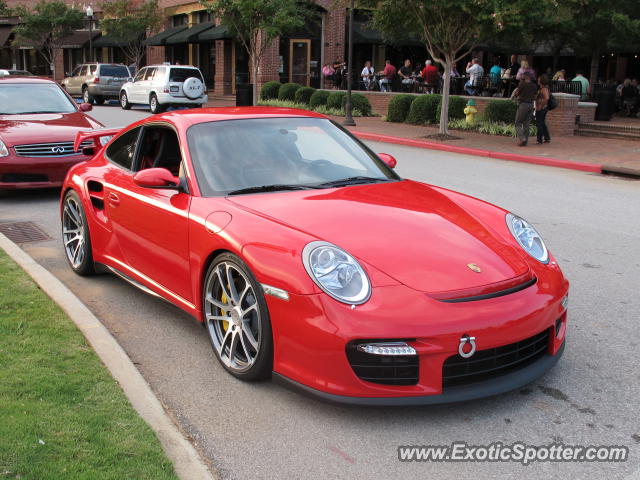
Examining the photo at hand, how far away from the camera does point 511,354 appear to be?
12.1 ft

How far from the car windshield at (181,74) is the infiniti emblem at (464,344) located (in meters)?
27.3

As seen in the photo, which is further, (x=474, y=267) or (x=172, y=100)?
(x=172, y=100)

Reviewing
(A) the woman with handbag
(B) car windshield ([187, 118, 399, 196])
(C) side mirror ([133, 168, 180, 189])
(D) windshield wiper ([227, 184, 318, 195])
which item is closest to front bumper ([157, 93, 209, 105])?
(A) the woman with handbag

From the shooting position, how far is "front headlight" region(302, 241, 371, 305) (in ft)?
11.8

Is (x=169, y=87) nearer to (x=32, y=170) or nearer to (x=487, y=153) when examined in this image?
(x=487, y=153)

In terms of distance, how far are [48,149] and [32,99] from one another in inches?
83.3

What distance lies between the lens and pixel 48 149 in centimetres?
989

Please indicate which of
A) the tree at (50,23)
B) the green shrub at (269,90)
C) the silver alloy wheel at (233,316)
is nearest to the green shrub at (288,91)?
the green shrub at (269,90)

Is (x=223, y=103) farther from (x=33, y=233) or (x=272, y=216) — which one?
(x=272, y=216)

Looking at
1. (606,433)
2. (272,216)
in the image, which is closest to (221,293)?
(272,216)

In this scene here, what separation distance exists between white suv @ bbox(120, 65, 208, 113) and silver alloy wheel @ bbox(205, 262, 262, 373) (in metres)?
25.6

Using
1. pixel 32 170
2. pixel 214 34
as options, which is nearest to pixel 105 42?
pixel 214 34

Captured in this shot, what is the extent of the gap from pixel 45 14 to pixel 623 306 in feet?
167

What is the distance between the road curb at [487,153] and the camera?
15742 mm
